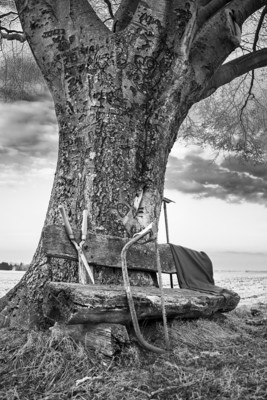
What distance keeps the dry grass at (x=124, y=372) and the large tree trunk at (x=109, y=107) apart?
52.8 inches

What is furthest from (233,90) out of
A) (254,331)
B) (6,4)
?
(254,331)

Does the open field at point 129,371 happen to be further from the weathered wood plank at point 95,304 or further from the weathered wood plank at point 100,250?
the weathered wood plank at point 100,250

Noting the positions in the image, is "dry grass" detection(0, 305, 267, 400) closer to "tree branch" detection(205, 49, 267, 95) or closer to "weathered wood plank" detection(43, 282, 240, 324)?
"weathered wood plank" detection(43, 282, 240, 324)

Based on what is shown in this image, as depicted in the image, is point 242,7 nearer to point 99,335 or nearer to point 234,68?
point 234,68

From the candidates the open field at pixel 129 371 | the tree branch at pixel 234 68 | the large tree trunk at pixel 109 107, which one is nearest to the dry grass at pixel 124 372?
the open field at pixel 129 371

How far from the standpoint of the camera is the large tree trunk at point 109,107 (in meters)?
5.59

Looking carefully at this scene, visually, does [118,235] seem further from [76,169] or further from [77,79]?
[77,79]

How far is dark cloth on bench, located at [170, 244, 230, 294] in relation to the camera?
641cm

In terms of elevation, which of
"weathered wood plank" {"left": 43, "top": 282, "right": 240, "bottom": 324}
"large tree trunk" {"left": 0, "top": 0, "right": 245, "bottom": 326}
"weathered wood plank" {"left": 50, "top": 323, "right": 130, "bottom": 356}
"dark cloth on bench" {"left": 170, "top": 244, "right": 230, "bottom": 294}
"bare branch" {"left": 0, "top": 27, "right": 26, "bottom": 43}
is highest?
"bare branch" {"left": 0, "top": 27, "right": 26, "bottom": 43}

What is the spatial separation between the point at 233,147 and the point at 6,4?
23.3 ft

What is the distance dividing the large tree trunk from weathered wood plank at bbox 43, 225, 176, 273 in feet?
0.61

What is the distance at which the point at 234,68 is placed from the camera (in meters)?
8.14

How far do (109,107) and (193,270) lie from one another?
8.77 ft

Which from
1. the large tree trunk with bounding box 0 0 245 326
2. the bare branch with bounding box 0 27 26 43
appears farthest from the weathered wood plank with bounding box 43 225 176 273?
the bare branch with bounding box 0 27 26 43
